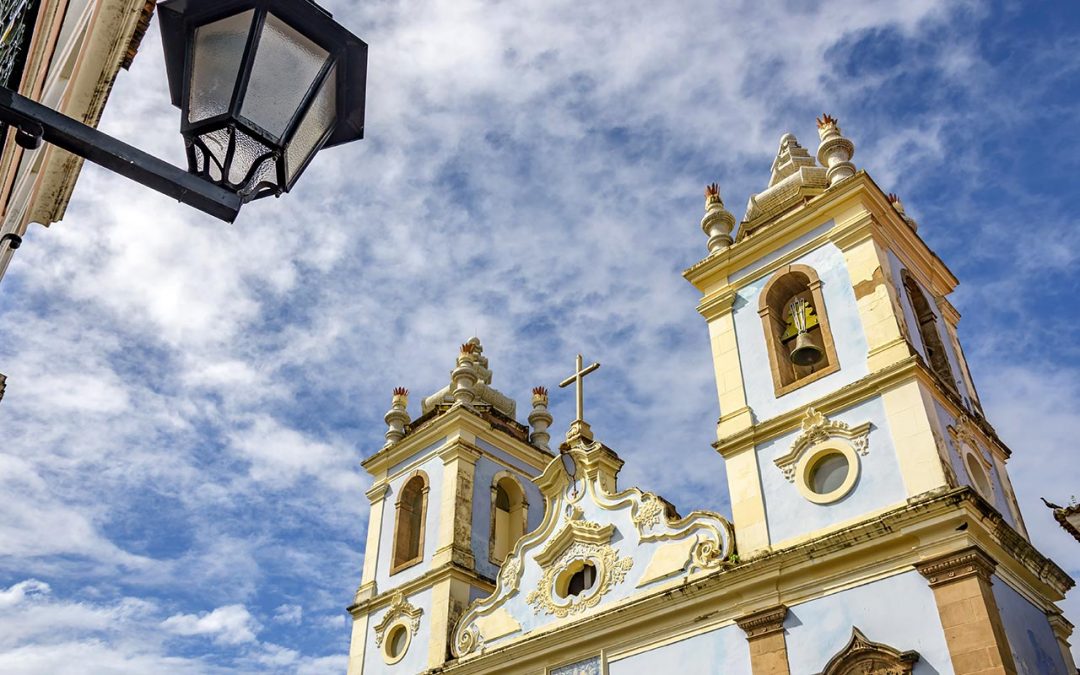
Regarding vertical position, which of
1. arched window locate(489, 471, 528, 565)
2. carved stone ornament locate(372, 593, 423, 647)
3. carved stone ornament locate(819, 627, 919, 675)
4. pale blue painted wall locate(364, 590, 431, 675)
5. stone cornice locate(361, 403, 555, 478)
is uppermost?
stone cornice locate(361, 403, 555, 478)

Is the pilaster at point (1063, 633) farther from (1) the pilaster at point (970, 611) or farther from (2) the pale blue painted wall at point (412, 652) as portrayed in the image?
(2) the pale blue painted wall at point (412, 652)

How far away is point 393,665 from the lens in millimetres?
15055

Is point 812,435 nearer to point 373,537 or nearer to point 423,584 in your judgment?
point 423,584

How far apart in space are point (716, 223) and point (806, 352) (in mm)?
3747

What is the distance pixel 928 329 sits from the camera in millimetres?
13109

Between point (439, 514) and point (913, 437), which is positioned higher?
point (439, 514)

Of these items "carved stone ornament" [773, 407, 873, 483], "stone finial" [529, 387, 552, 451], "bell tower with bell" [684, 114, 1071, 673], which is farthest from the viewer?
"stone finial" [529, 387, 552, 451]

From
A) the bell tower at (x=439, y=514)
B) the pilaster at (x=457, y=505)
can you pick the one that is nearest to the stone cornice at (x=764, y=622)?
the bell tower at (x=439, y=514)

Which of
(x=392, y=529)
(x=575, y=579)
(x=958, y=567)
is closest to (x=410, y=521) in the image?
(x=392, y=529)

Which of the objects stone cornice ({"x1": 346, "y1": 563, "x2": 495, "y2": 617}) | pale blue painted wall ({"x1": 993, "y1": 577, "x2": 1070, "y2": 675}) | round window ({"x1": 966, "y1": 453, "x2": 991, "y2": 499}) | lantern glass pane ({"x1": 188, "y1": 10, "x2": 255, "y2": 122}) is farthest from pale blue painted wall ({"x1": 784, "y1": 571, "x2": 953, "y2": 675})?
lantern glass pane ({"x1": 188, "y1": 10, "x2": 255, "y2": 122})

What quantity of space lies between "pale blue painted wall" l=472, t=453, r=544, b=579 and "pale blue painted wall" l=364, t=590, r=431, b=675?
112 cm

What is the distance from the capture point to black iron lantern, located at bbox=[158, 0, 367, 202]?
2.49 metres

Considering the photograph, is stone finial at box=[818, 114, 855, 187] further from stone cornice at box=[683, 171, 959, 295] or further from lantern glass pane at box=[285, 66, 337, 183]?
lantern glass pane at box=[285, 66, 337, 183]

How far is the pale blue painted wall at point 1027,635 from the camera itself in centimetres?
945
